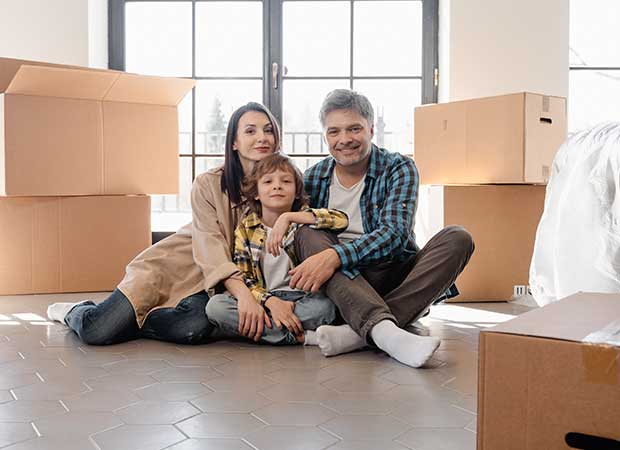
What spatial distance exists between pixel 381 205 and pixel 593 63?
204 cm

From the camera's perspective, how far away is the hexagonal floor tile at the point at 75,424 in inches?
52.7

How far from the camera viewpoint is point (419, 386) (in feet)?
5.43

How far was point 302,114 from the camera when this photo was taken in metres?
3.74

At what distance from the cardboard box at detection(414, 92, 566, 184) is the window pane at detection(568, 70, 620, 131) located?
76 cm

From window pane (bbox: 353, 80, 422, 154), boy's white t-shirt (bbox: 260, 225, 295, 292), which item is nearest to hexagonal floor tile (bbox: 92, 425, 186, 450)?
boy's white t-shirt (bbox: 260, 225, 295, 292)

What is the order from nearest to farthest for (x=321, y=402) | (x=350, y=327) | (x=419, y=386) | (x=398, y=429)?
(x=398, y=429), (x=321, y=402), (x=419, y=386), (x=350, y=327)

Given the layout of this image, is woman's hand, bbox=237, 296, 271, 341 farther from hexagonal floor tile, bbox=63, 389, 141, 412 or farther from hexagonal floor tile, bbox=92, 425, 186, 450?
hexagonal floor tile, bbox=92, 425, 186, 450

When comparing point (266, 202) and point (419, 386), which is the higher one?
point (266, 202)

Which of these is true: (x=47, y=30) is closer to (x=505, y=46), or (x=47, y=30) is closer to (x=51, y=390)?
(x=505, y=46)

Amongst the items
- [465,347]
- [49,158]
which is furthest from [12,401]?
[49,158]

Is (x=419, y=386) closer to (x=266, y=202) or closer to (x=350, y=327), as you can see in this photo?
(x=350, y=327)

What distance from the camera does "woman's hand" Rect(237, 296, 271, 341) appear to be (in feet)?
6.67

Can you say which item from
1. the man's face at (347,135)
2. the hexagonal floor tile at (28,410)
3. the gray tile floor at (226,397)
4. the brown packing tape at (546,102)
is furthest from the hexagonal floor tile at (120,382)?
the brown packing tape at (546,102)

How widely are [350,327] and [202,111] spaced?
2.06 meters
